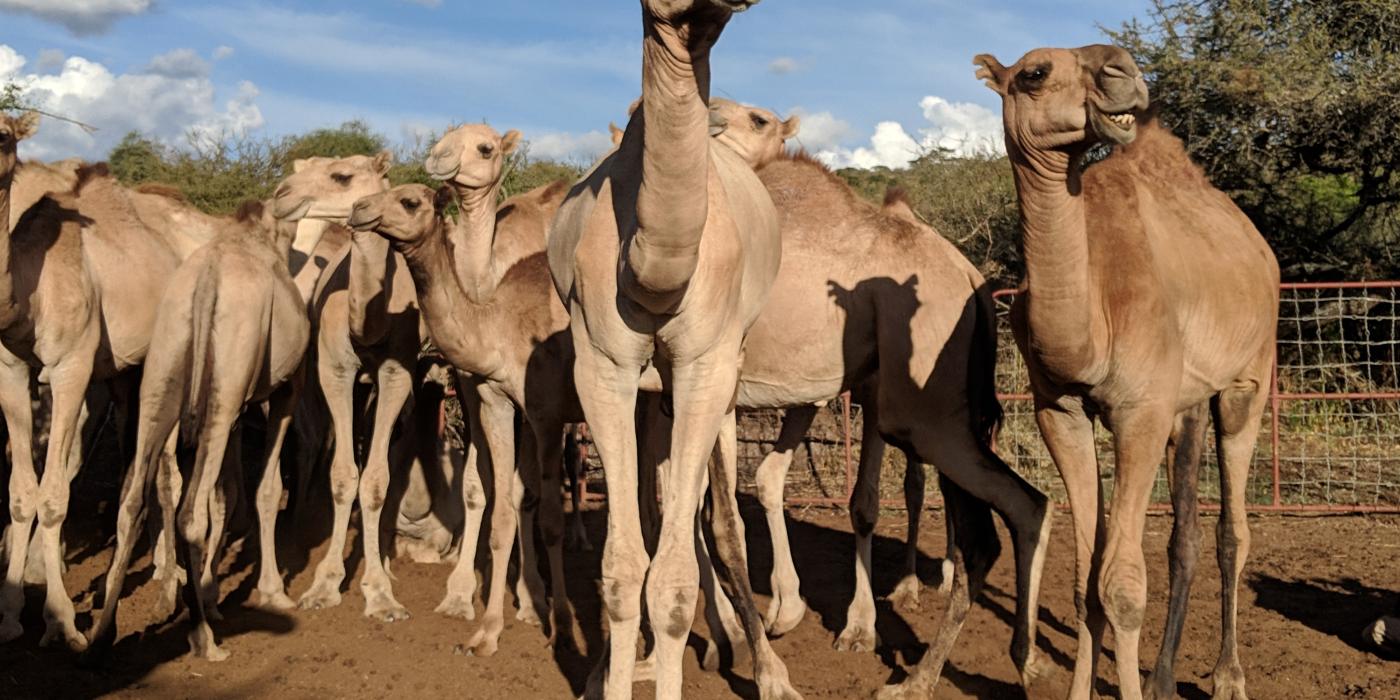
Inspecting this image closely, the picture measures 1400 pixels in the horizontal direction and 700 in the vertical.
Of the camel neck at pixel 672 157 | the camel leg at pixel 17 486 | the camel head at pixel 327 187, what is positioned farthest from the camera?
the camel head at pixel 327 187

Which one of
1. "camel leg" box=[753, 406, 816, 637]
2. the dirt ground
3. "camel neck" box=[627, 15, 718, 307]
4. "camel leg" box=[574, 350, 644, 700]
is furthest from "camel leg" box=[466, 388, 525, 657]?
"camel neck" box=[627, 15, 718, 307]

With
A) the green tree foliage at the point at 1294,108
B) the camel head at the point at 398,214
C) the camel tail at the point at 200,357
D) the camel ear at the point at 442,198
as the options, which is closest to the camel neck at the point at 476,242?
the camel ear at the point at 442,198

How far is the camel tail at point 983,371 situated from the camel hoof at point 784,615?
5.57 ft

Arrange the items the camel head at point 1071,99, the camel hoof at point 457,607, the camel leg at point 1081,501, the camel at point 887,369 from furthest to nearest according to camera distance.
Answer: the camel hoof at point 457,607, the camel at point 887,369, the camel leg at point 1081,501, the camel head at point 1071,99

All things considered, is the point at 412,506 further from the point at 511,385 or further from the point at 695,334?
the point at 695,334

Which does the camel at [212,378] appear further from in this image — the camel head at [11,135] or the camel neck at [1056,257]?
the camel neck at [1056,257]

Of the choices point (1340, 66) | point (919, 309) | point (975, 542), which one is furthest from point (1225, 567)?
point (1340, 66)

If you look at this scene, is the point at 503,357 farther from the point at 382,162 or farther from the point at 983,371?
the point at 382,162

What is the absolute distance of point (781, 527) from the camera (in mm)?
8539

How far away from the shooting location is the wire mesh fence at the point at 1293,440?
12336mm

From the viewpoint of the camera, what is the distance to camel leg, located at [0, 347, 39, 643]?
783 centimetres

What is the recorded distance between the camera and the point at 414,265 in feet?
26.0

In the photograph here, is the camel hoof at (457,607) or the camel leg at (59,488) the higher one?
the camel leg at (59,488)

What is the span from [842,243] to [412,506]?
434 cm
